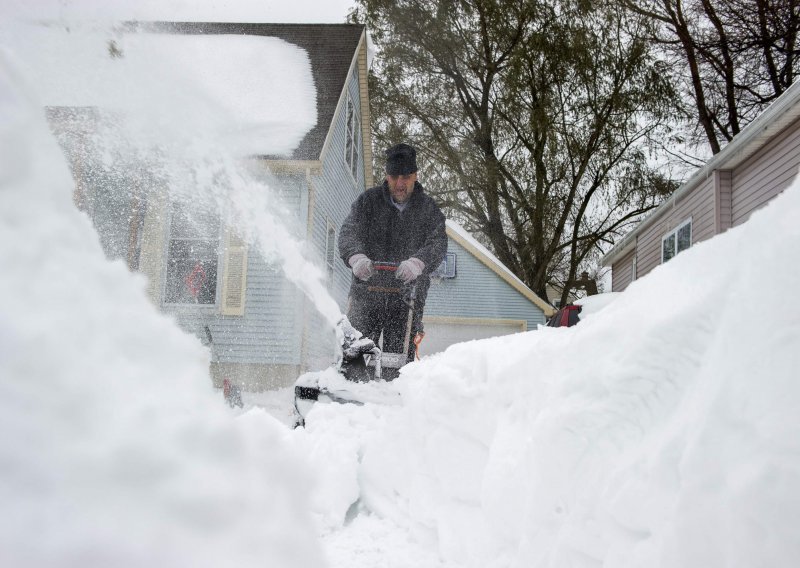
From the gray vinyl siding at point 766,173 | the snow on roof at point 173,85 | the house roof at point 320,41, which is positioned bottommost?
the gray vinyl siding at point 766,173

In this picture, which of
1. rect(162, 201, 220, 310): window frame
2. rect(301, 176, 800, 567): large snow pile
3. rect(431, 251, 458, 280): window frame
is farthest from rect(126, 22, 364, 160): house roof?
rect(301, 176, 800, 567): large snow pile

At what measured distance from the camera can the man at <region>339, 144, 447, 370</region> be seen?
5020 millimetres

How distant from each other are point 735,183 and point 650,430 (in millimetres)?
9768

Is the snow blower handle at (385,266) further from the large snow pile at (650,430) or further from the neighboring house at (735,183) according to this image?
the neighboring house at (735,183)

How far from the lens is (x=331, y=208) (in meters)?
12.3

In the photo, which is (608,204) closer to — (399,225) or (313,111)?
(313,111)

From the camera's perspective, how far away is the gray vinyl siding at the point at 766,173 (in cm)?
812

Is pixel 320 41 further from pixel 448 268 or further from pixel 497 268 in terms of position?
pixel 497 268

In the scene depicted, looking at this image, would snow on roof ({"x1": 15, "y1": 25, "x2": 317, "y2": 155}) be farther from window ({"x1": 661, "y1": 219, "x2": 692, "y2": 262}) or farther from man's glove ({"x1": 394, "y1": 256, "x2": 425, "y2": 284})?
window ({"x1": 661, "y1": 219, "x2": 692, "y2": 262})

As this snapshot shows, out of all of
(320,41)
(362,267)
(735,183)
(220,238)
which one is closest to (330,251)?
(220,238)

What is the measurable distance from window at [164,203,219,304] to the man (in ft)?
18.4

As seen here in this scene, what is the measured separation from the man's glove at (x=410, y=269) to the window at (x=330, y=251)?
7.34 metres

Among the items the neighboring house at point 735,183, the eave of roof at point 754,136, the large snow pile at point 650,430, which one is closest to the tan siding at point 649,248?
the neighboring house at point 735,183

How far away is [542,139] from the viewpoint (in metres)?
18.6
